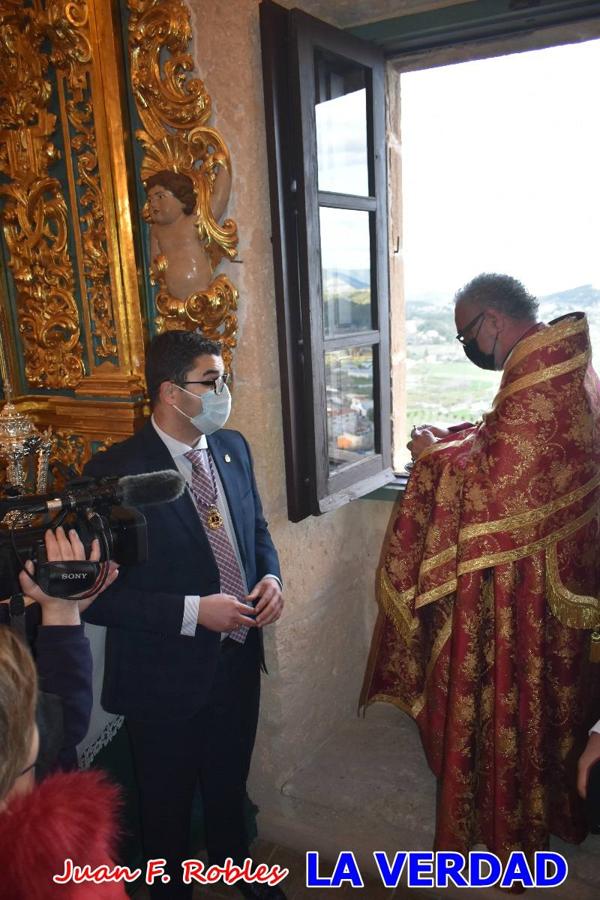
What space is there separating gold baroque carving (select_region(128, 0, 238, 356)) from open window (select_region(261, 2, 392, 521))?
0.61ft

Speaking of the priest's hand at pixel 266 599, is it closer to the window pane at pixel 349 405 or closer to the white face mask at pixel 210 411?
the white face mask at pixel 210 411

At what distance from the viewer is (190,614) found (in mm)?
1954

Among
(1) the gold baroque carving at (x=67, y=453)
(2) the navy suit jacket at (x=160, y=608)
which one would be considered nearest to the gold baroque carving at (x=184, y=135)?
(2) the navy suit jacket at (x=160, y=608)

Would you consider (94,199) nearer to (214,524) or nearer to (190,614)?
(214,524)

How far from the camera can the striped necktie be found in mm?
2102

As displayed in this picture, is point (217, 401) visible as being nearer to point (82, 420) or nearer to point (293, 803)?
point (82, 420)

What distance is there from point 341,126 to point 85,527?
177cm

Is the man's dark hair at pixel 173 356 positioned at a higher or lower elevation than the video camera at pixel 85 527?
higher

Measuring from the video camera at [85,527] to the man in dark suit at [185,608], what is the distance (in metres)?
0.35

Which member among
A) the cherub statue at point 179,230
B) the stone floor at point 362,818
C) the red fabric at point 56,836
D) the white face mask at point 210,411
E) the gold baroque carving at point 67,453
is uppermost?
the cherub statue at point 179,230

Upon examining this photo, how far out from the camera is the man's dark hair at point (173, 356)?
208 cm

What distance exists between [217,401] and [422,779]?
1.70 meters

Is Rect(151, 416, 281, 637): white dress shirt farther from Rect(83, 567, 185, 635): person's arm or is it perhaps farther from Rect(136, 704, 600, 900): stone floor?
Rect(136, 704, 600, 900): stone floor

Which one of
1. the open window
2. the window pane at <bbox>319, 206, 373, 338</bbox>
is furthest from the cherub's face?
the window pane at <bbox>319, 206, 373, 338</bbox>
